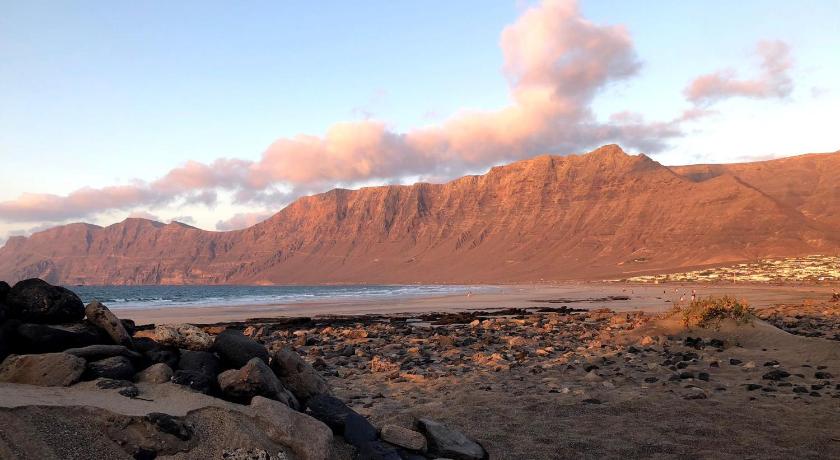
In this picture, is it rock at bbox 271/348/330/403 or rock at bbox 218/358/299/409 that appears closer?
rock at bbox 218/358/299/409

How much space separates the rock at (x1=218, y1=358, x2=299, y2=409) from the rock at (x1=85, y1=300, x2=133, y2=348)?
4.87ft

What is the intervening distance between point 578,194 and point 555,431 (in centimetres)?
19118

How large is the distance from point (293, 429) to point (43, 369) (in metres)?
2.60

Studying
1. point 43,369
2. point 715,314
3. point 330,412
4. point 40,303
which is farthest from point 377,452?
point 715,314

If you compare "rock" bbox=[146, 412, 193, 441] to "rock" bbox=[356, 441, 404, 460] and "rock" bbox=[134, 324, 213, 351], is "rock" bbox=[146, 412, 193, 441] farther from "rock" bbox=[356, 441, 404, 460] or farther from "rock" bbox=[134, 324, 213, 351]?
"rock" bbox=[134, 324, 213, 351]

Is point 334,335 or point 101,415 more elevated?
point 101,415

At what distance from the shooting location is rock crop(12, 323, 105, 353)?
229 inches

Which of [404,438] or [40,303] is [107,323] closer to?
[40,303]

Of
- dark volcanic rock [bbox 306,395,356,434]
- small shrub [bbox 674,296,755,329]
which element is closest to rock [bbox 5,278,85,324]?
dark volcanic rock [bbox 306,395,356,434]

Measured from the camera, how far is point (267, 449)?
496 cm

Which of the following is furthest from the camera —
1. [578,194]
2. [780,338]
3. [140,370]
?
[578,194]

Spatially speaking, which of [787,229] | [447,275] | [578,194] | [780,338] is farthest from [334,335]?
[578,194]

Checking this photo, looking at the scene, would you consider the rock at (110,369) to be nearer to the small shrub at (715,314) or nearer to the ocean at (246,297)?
the small shrub at (715,314)

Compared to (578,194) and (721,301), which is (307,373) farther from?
(578,194)
